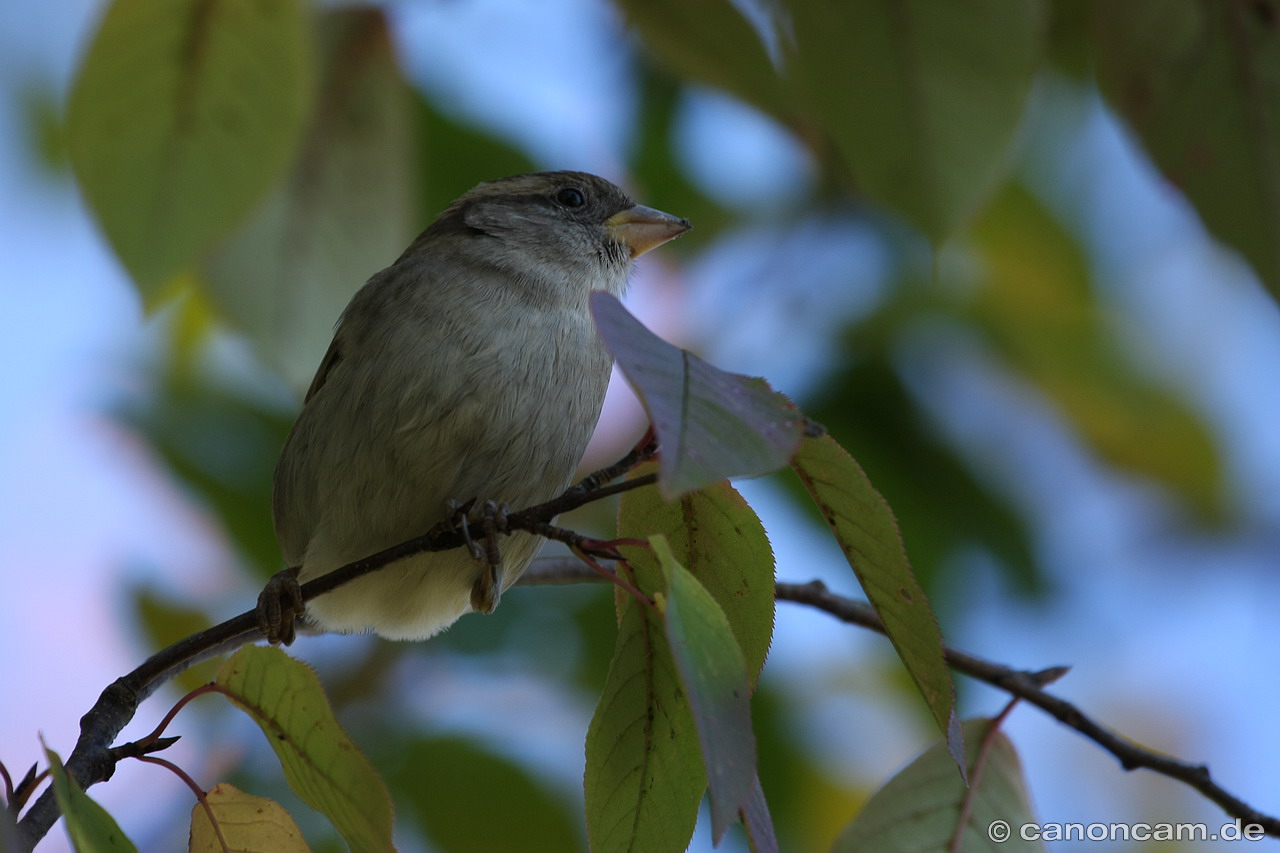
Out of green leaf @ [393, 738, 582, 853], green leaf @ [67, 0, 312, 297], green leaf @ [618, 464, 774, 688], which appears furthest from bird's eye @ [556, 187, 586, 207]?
green leaf @ [618, 464, 774, 688]

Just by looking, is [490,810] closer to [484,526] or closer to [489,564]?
[489,564]

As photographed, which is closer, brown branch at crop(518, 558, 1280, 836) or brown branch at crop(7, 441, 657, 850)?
brown branch at crop(7, 441, 657, 850)

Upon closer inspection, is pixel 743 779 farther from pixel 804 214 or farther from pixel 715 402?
pixel 804 214

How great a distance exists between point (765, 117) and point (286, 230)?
117 cm

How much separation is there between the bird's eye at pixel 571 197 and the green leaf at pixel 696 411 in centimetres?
214

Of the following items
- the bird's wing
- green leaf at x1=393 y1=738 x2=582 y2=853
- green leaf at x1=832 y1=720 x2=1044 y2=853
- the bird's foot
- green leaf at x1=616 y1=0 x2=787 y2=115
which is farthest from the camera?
green leaf at x1=393 y1=738 x2=582 y2=853

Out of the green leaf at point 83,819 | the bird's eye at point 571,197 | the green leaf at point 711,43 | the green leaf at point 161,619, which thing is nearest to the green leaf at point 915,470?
the bird's eye at point 571,197

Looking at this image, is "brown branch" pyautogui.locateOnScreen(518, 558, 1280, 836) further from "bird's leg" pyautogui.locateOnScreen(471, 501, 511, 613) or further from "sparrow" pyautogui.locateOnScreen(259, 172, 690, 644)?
"sparrow" pyautogui.locateOnScreen(259, 172, 690, 644)

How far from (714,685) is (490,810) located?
84.1 inches

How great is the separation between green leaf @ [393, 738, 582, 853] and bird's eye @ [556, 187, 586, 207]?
1520mm

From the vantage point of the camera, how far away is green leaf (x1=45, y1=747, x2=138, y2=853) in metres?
1.52

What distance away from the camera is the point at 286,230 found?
10.4ft

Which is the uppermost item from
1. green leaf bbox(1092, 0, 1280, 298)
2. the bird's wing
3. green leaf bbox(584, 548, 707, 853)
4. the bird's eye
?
the bird's eye

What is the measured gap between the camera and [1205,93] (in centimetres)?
237
